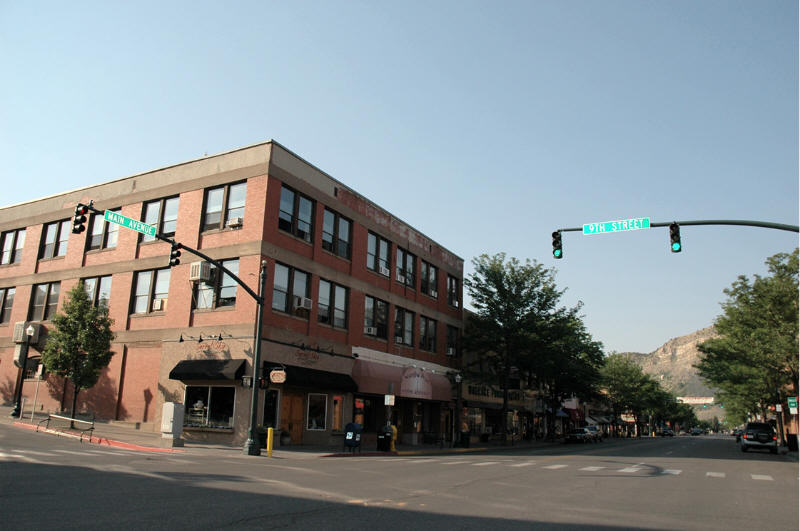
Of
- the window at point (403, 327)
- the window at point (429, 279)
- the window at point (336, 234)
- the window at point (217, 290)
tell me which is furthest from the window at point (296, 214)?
the window at point (429, 279)

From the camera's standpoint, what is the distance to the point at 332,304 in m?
32.4

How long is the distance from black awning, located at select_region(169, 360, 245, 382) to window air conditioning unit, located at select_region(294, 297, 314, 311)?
4.27m

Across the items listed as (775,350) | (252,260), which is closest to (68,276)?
(252,260)

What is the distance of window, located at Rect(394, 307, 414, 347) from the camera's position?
38.8 m

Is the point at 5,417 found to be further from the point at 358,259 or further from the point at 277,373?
the point at 358,259

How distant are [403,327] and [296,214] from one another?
12.6 m

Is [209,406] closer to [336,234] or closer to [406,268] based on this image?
[336,234]

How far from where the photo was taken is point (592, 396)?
60.1 metres

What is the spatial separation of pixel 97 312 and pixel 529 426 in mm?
46922

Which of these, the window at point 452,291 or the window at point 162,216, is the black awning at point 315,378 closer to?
the window at point 162,216

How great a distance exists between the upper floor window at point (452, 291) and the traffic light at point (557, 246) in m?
26.6

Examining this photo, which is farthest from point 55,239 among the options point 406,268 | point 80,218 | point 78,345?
point 406,268

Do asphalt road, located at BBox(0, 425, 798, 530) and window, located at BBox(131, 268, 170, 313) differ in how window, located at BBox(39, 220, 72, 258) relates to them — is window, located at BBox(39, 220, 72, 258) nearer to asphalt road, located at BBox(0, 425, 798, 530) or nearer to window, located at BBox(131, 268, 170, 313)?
window, located at BBox(131, 268, 170, 313)

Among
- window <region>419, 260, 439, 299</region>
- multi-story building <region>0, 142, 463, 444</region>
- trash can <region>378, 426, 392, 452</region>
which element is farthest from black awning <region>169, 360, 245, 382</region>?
window <region>419, 260, 439, 299</region>
